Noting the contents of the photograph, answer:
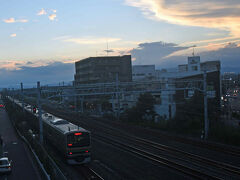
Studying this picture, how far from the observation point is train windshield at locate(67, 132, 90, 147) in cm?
1263

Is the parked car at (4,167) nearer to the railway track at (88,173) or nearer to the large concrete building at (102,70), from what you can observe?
the railway track at (88,173)

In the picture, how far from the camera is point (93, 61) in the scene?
57.7 m

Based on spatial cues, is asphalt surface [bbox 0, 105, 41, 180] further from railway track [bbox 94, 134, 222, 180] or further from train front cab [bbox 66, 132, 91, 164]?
railway track [bbox 94, 134, 222, 180]

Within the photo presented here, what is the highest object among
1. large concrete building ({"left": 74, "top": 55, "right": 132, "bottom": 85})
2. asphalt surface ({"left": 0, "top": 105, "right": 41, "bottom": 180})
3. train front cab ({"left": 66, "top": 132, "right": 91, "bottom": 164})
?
large concrete building ({"left": 74, "top": 55, "right": 132, "bottom": 85})

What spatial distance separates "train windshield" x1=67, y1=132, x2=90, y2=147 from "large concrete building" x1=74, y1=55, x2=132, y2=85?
138ft

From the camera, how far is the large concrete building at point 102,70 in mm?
57750

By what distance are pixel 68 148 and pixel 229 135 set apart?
38.2 ft

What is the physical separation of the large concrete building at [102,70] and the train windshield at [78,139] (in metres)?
42.0

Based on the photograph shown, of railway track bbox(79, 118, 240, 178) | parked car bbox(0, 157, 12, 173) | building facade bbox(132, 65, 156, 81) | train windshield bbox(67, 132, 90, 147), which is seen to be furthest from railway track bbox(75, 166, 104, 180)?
building facade bbox(132, 65, 156, 81)

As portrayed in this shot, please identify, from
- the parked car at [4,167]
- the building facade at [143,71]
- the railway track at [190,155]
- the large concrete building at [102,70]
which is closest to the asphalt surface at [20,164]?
the parked car at [4,167]

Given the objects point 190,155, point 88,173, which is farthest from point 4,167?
point 190,155

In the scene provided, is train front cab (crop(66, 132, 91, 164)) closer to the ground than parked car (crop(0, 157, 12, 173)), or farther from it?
farther from it

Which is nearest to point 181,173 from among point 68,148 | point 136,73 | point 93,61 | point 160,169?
point 160,169

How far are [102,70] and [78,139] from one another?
46.3m
